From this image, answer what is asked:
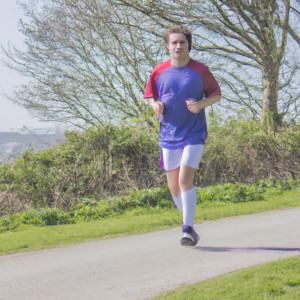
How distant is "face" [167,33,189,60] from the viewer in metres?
3.16

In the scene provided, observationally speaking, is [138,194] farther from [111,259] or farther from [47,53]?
[47,53]

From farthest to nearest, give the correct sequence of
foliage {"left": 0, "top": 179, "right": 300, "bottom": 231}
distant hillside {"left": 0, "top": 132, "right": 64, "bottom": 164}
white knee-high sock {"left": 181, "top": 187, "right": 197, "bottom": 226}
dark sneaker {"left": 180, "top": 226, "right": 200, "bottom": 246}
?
1. distant hillside {"left": 0, "top": 132, "right": 64, "bottom": 164}
2. foliage {"left": 0, "top": 179, "right": 300, "bottom": 231}
3. white knee-high sock {"left": 181, "top": 187, "right": 197, "bottom": 226}
4. dark sneaker {"left": 180, "top": 226, "right": 200, "bottom": 246}

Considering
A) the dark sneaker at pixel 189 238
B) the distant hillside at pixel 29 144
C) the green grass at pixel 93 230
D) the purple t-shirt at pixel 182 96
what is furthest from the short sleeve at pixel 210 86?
the distant hillside at pixel 29 144

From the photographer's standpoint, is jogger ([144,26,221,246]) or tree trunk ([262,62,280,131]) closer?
jogger ([144,26,221,246])

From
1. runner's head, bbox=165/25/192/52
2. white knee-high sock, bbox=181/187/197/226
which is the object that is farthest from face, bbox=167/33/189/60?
white knee-high sock, bbox=181/187/197/226

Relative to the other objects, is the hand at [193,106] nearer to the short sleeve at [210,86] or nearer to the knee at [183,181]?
the short sleeve at [210,86]

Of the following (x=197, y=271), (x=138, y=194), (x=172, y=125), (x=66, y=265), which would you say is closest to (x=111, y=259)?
(x=66, y=265)

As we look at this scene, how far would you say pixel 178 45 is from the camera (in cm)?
316

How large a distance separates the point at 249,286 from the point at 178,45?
6.97ft

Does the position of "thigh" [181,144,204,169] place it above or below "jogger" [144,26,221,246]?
below

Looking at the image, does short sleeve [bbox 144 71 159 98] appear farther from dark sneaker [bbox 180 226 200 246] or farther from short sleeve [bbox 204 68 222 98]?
dark sneaker [bbox 180 226 200 246]

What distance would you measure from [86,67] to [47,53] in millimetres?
1642

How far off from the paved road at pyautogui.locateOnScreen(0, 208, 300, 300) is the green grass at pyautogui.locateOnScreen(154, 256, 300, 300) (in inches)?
8.6

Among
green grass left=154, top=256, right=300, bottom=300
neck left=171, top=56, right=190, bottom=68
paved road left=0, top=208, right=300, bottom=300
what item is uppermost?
neck left=171, top=56, right=190, bottom=68
